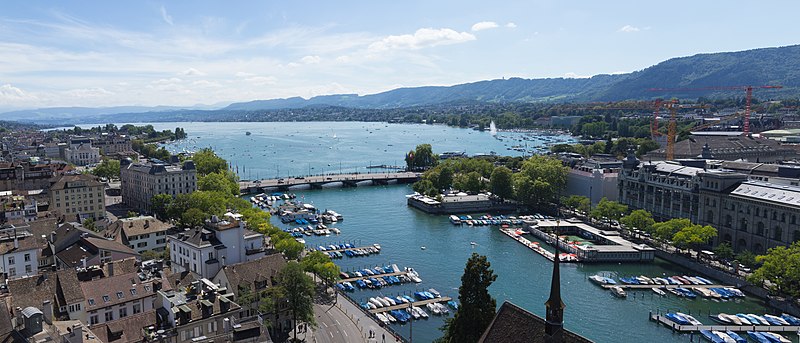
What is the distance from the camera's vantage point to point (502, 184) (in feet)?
299

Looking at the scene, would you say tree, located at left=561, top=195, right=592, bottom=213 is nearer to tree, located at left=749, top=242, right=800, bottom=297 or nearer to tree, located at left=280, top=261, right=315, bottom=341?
tree, located at left=749, top=242, right=800, bottom=297

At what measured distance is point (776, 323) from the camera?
135 ft

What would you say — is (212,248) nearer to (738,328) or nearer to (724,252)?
(738,328)

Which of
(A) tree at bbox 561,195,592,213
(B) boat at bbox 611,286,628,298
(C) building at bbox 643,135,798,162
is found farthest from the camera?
(C) building at bbox 643,135,798,162

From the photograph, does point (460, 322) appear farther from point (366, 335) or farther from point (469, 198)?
point (469, 198)

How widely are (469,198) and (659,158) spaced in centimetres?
3730

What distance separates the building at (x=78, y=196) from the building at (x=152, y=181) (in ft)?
26.9

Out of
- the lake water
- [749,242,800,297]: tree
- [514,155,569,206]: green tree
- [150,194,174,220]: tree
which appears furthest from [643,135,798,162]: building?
[150,194,174,220]: tree

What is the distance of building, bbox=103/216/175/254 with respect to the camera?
164 ft

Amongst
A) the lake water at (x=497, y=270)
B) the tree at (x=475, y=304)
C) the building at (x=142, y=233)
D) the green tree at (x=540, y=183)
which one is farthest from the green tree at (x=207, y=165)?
the tree at (x=475, y=304)

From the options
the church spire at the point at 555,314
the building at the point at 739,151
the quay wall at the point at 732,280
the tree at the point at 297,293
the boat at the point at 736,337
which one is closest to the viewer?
the church spire at the point at 555,314

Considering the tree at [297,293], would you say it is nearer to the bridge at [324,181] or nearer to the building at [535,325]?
the building at [535,325]

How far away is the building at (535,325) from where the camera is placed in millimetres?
18828

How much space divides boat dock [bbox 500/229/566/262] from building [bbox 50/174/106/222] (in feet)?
161
